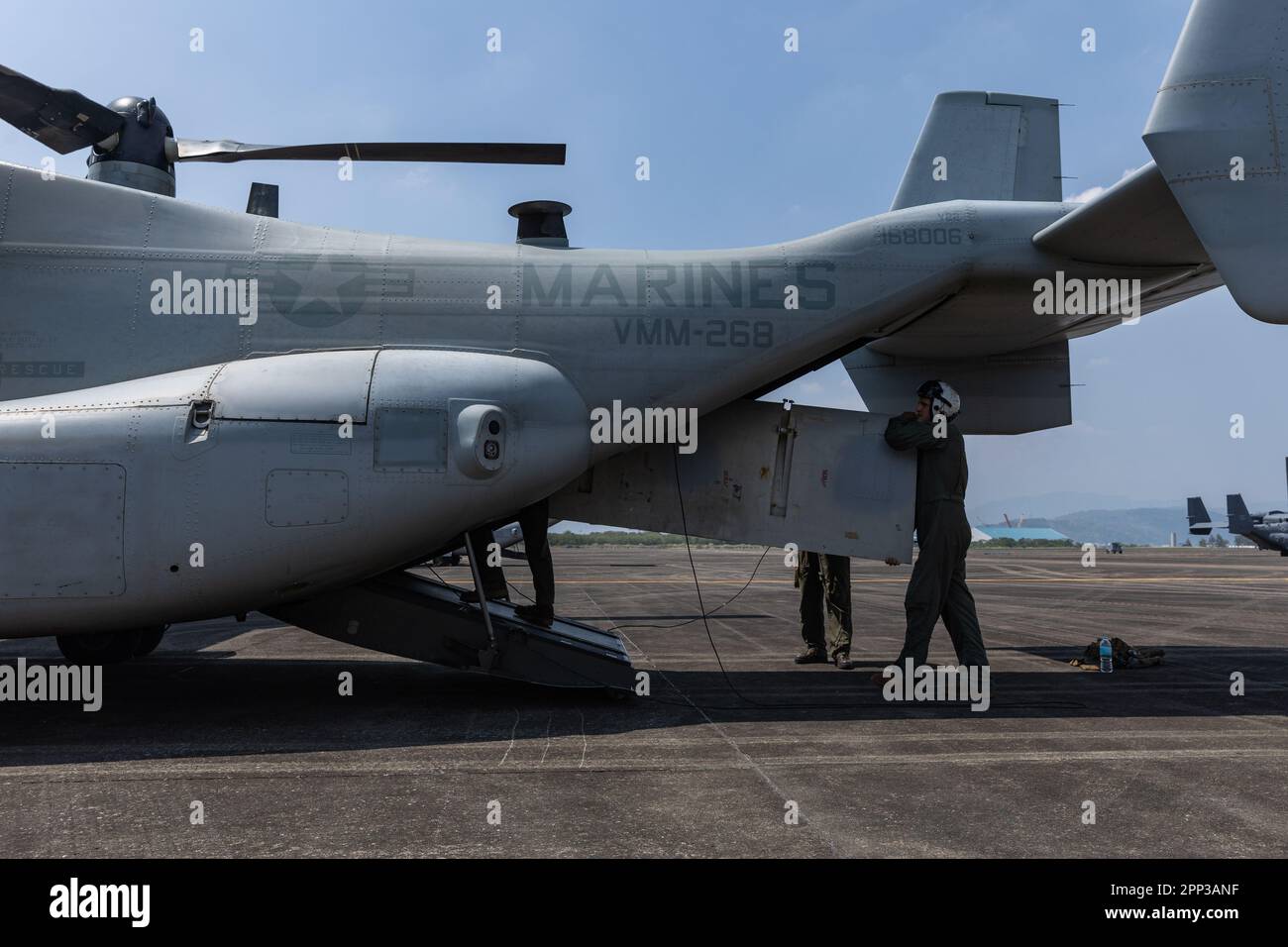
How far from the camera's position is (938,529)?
7.46 metres

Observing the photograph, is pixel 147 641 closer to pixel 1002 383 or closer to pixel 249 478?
pixel 249 478

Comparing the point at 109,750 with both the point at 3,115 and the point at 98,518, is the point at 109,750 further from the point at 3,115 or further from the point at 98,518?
the point at 3,115

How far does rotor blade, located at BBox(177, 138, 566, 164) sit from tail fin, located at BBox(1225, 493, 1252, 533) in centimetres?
6474

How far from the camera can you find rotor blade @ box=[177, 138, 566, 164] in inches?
282

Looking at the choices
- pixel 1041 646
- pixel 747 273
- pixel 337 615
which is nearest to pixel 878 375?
pixel 747 273

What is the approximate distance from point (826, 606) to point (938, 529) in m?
2.37

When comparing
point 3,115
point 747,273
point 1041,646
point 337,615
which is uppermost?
point 3,115

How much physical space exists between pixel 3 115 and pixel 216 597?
4.41 m

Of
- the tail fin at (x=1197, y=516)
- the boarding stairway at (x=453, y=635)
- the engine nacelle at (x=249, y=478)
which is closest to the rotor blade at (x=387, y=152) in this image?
the engine nacelle at (x=249, y=478)

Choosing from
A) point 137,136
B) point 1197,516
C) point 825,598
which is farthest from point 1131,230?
point 1197,516

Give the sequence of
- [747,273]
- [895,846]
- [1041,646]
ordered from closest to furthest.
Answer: [895,846], [747,273], [1041,646]

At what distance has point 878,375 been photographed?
9.32 metres

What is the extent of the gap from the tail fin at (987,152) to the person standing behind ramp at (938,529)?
8.03 ft
